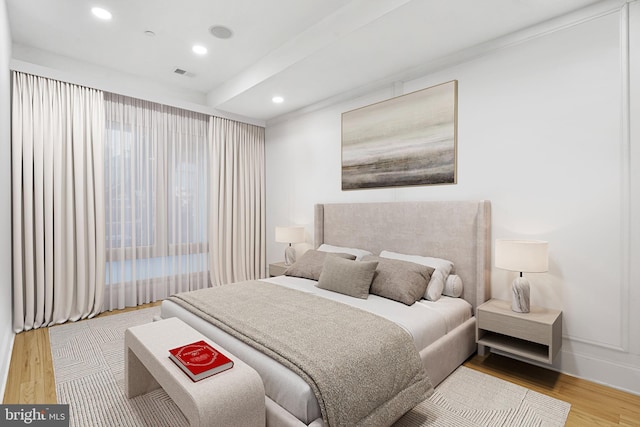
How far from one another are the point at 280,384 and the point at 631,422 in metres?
2.03

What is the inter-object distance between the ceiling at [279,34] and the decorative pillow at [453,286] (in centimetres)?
199

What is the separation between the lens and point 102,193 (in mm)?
3613

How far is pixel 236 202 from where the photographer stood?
480 cm

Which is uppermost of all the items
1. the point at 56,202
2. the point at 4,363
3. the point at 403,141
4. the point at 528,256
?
the point at 403,141

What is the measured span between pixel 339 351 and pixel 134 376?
4.62ft

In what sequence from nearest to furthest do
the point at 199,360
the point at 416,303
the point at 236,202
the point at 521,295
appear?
the point at 199,360, the point at 521,295, the point at 416,303, the point at 236,202

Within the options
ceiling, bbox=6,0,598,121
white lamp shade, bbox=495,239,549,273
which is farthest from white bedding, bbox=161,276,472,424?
ceiling, bbox=6,0,598,121

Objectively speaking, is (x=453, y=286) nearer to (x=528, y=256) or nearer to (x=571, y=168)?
(x=528, y=256)

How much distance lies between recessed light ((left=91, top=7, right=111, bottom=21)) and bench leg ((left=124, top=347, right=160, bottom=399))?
2653 millimetres

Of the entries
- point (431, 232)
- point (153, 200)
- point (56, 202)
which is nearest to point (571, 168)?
point (431, 232)

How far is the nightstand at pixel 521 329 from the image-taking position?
2.16 m

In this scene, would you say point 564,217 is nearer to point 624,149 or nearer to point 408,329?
point 624,149

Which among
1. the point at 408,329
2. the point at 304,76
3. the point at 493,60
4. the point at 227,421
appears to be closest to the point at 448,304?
the point at 408,329

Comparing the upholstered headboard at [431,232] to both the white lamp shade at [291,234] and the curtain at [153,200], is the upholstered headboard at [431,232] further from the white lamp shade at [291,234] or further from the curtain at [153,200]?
the curtain at [153,200]
